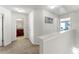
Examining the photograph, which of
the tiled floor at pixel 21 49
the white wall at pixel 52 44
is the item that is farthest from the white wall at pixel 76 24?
the tiled floor at pixel 21 49

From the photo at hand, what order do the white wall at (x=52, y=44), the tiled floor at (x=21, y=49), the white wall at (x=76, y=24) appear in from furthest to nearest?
1. the white wall at (x=76, y=24)
2. the tiled floor at (x=21, y=49)
3. the white wall at (x=52, y=44)

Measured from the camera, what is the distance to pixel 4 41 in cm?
373

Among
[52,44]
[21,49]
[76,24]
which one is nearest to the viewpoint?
[52,44]

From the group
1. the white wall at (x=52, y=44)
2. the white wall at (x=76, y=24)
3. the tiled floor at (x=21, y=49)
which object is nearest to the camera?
the white wall at (x=52, y=44)

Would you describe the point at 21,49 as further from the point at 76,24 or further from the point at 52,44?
the point at 76,24

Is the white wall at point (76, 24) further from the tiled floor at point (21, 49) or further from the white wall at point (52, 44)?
the tiled floor at point (21, 49)

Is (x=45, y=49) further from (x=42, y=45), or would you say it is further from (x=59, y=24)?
(x=59, y=24)

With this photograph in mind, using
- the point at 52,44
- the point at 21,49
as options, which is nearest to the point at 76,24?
the point at 21,49

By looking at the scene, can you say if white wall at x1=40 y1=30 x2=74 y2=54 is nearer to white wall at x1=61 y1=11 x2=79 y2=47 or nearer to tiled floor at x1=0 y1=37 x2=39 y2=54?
tiled floor at x1=0 y1=37 x2=39 y2=54

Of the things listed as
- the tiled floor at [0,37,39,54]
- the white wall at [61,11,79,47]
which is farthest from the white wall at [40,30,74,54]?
the white wall at [61,11,79,47]

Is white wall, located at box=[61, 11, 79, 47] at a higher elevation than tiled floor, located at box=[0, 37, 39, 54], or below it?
higher

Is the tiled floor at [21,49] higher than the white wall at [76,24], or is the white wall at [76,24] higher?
the white wall at [76,24]
